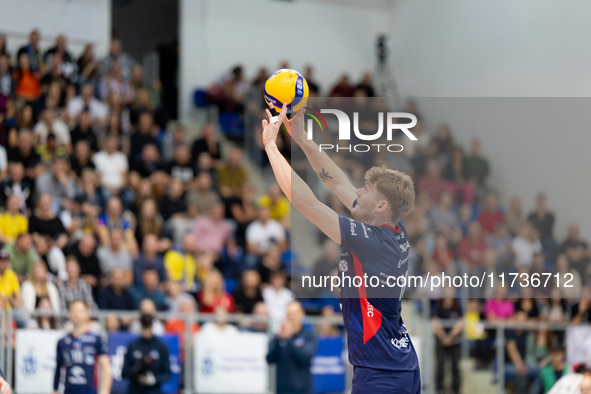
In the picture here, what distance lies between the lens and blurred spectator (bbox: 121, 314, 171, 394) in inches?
362

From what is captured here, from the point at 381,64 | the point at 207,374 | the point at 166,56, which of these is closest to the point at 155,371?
the point at 207,374

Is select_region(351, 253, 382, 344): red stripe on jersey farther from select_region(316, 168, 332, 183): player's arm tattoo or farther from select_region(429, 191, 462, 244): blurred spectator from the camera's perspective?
select_region(429, 191, 462, 244): blurred spectator

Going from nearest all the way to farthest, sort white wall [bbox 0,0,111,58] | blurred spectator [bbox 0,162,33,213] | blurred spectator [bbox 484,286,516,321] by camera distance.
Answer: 1. blurred spectator [bbox 0,162,33,213]
2. blurred spectator [bbox 484,286,516,321]
3. white wall [bbox 0,0,111,58]

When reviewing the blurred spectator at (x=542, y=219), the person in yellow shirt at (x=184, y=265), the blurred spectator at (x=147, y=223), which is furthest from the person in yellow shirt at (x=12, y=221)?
the blurred spectator at (x=542, y=219)

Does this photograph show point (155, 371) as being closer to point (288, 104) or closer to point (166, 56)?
point (288, 104)

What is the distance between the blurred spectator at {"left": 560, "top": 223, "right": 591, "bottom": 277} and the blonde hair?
930 cm

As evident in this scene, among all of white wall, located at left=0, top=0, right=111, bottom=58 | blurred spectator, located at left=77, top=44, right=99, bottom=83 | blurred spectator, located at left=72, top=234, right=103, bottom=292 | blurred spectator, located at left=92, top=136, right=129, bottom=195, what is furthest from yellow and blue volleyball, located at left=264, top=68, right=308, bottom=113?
white wall, located at left=0, top=0, right=111, bottom=58

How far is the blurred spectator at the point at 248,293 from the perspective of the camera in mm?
11992

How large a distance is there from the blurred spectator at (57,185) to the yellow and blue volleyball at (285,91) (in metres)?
8.30

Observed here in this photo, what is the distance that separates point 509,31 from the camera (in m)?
17.2

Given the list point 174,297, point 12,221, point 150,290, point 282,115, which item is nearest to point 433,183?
point 174,297

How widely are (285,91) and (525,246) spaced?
10.0 metres

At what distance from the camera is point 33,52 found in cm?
1534

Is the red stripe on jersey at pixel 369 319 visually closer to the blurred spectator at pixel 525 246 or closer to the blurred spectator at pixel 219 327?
the blurred spectator at pixel 219 327
